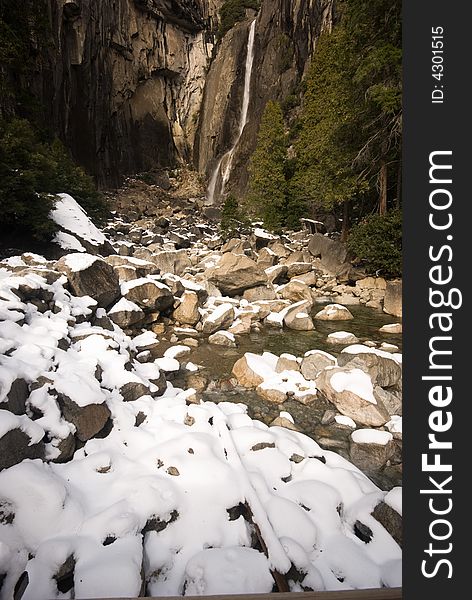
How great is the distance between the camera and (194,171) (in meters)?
36.2

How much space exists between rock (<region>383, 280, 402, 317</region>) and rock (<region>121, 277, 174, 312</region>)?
23.2 feet

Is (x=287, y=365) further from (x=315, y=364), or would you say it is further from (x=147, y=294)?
(x=147, y=294)

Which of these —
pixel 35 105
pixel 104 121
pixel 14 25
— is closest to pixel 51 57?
pixel 104 121

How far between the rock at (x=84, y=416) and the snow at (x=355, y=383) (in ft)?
11.4

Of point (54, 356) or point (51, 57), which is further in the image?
point (51, 57)

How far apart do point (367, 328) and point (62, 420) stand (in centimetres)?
763

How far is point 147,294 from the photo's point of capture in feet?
26.5

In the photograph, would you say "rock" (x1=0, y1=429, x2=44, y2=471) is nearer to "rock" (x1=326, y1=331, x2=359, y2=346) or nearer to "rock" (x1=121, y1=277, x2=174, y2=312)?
"rock" (x1=121, y1=277, x2=174, y2=312)

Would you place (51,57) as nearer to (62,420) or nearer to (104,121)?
(104,121)

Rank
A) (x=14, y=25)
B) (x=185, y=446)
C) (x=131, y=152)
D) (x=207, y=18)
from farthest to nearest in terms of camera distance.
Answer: (x=207, y=18) < (x=131, y=152) < (x=14, y=25) < (x=185, y=446)

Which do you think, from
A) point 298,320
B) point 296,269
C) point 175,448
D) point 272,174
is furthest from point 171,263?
point 175,448

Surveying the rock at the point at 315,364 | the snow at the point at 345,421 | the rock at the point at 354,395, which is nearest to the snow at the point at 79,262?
the rock at the point at 315,364

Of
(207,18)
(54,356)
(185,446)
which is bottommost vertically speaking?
(185,446)

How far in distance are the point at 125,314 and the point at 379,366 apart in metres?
5.84
